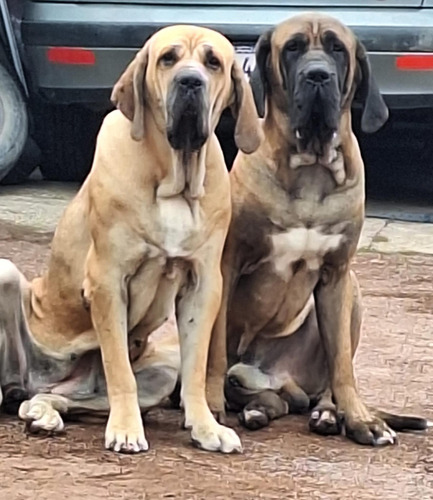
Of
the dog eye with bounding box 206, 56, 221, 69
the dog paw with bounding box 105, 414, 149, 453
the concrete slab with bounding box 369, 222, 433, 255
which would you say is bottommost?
the concrete slab with bounding box 369, 222, 433, 255

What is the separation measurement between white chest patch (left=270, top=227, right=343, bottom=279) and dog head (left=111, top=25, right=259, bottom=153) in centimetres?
49

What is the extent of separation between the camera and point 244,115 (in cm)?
437

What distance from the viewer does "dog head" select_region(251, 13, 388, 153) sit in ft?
14.6

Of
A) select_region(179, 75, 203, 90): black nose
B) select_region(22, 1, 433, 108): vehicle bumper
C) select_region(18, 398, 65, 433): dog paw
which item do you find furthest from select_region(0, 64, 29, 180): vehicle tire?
select_region(179, 75, 203, 90): black nose

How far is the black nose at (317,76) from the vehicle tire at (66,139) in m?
4.02

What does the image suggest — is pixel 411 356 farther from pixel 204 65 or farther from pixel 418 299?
pixel 204 65

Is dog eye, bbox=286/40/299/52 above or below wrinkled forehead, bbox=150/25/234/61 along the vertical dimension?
below

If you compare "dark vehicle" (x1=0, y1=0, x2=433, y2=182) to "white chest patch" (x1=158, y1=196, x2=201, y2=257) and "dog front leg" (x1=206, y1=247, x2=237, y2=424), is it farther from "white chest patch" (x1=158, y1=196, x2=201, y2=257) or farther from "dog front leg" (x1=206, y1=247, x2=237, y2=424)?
"white chest patch" (x1=158, y1=196, x2=201, y2=257)

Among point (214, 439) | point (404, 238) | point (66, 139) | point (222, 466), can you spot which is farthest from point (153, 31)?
point (222, 466)

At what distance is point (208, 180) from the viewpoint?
4.39 meters

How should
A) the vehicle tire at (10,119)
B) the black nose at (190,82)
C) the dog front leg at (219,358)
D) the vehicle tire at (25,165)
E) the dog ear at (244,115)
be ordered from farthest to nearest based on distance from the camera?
1. the vehicle tire at (25,165)
2. the vehicle tire at (10,119)
3. the dog front leg at (219,358)
4. the dog ear at (244,115)
5. the black nose at (190,82)

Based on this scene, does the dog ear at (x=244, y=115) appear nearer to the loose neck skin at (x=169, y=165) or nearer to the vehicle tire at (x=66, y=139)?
the loose neck skin at (x=169, y=165)

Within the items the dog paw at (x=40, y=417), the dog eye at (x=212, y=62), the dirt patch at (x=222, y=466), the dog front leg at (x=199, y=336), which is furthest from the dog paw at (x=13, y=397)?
the dog eye at (x=212, y=62)

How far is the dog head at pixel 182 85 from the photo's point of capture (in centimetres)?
414
